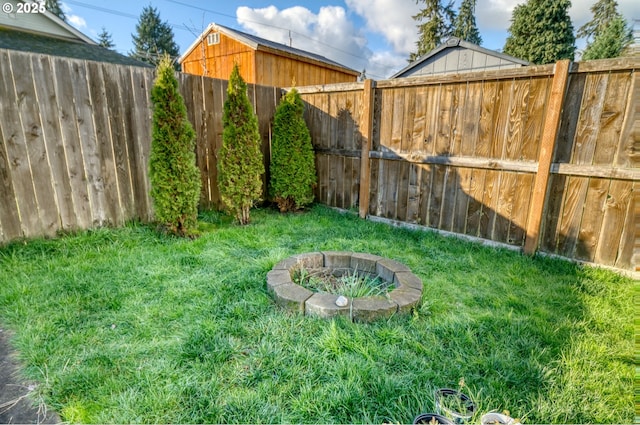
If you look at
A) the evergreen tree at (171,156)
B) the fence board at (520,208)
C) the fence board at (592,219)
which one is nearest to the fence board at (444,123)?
the fence board at (520,208)

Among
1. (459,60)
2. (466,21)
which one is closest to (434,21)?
(466,21)

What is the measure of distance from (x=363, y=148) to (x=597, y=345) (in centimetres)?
328

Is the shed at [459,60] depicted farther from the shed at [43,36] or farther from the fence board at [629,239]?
the shed at [43,36]

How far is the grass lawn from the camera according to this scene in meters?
1.43

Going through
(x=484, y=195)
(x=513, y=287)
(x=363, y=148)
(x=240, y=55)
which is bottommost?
(x=513, y=287)

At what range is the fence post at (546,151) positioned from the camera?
9.47 ft

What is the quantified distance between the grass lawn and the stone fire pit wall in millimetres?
81

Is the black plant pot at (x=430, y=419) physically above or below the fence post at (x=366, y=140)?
below

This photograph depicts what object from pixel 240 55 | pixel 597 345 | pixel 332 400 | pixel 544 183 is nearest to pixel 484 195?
pixel 544 183

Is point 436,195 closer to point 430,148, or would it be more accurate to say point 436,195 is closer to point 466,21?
point 430,148

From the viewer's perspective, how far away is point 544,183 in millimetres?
3098

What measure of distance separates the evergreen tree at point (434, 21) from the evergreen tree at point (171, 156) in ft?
72.1

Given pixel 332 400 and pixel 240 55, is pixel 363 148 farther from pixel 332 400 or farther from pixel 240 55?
pixel 240 55

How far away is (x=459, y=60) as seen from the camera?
33.1 ft
